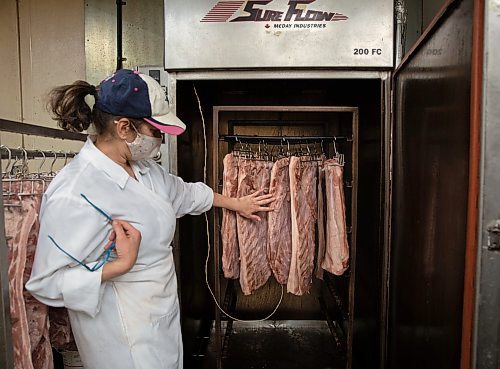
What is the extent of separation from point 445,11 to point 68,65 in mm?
2179

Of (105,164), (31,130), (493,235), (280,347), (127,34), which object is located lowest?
(280,347)

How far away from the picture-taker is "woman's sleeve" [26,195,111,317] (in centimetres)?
116

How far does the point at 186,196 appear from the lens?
169 cm

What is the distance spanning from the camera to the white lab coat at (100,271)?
1.17 metres

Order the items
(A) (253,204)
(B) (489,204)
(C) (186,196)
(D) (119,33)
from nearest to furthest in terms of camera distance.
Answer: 1. (B) (489,204)
2. (C) (186,196)
3. (A) (253,204)
4. (D) (119,33)

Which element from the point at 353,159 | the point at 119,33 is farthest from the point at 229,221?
the point at 119,33

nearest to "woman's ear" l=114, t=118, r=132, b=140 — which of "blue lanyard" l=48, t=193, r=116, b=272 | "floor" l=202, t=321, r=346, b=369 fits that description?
"blue lanyard" l=48, t=193, r=116, b=272

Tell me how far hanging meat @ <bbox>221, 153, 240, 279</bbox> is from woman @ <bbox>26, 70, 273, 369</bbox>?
50cm

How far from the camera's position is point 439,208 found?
3.82 ft

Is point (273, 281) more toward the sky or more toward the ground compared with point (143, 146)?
more toward the ground

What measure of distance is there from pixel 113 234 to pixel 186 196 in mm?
490

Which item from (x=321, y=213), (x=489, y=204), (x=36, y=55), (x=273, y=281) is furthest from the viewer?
(x=273, y=281)

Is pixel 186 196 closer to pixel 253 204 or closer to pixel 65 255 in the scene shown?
pixel 253 204

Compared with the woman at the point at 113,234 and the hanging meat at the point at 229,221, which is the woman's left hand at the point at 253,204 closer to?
the hanging meat at the point at 229,221
